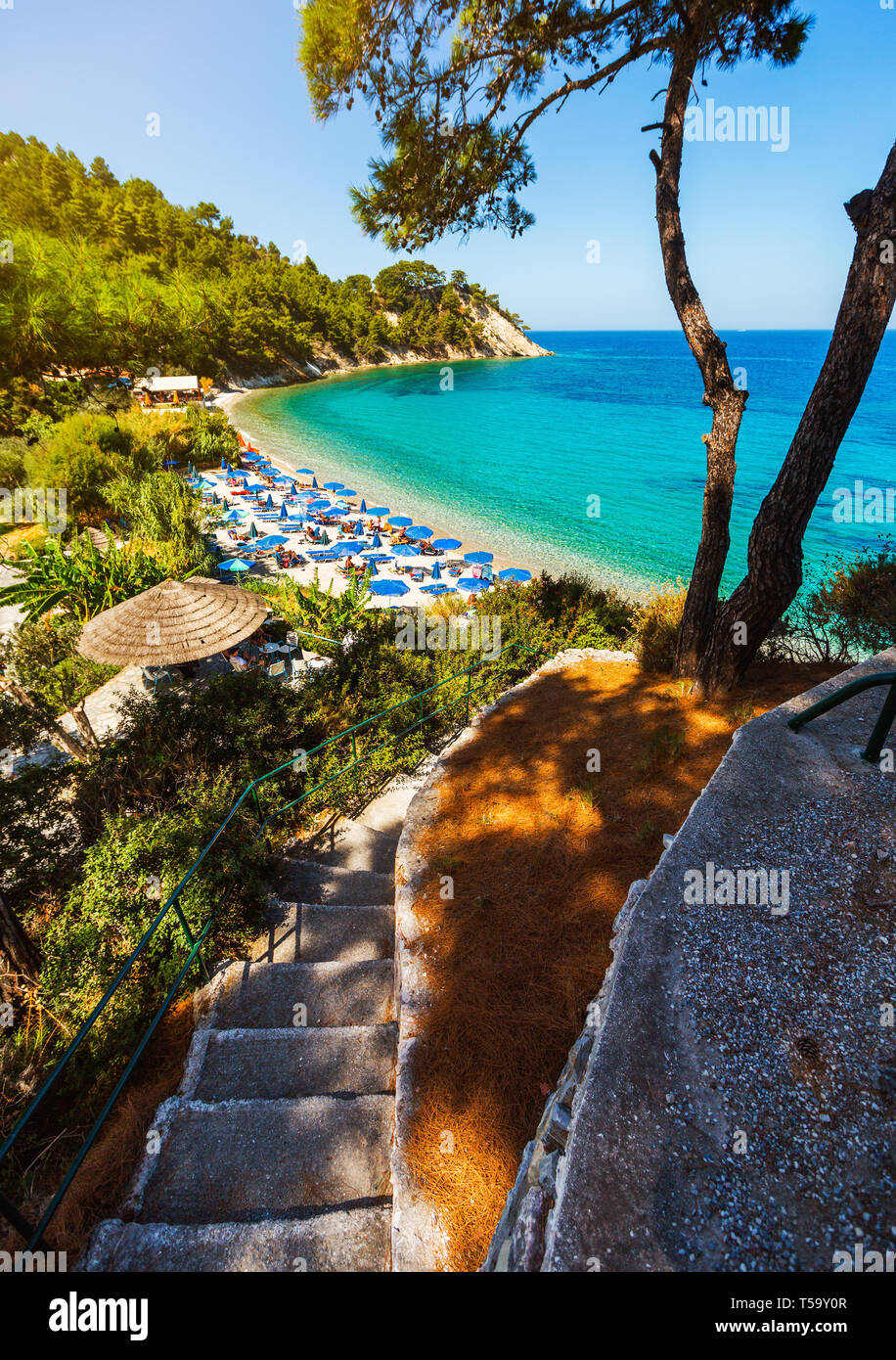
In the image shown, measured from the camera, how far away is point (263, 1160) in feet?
11.2

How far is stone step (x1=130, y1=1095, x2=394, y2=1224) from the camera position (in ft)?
10.7

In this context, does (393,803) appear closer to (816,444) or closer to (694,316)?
(816,444)

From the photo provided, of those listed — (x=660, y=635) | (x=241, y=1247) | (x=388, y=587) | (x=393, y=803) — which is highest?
(x=388, y=587)

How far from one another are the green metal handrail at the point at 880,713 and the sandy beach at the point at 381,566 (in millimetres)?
12569

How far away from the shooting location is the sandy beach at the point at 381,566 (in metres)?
19.3

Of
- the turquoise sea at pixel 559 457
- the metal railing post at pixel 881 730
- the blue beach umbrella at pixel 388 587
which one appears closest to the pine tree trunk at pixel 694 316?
the metal railing post at pixel 881 730

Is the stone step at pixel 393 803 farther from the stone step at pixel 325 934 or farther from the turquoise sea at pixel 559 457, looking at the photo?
the turquoise sea at pixel 559 457

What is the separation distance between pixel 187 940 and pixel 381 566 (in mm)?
18657

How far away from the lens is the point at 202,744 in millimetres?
7457

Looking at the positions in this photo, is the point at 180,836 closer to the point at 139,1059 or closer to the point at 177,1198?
the point at 139,1059

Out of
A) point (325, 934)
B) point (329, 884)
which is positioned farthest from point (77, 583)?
point (325, 934)

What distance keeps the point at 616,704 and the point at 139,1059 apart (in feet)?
21.3

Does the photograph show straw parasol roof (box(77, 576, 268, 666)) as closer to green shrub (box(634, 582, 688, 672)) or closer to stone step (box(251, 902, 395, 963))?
stone step (box(251, 902, 395, 963))
